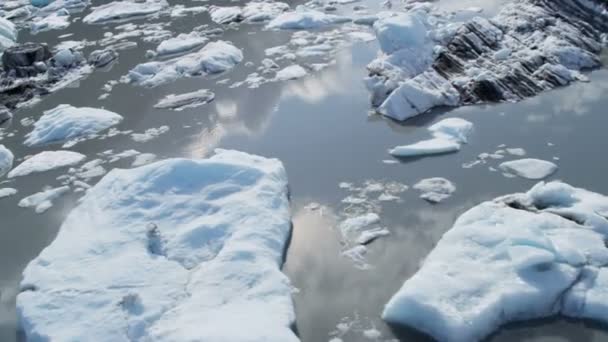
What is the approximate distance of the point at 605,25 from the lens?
7840 mm

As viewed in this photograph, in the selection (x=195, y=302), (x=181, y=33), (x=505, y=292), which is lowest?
(x=181, y=33)

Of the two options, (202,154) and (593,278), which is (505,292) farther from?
(202,154)

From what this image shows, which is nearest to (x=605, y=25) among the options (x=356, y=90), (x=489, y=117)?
(x=489, y=117)

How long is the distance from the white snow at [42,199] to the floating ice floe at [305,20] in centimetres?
504

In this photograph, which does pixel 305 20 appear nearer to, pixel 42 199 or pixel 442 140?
pixel 442 140

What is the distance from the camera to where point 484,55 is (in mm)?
7285

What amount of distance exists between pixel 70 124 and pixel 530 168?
4846 mm

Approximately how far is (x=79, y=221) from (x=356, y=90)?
3.53m

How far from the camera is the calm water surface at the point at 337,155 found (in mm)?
4051

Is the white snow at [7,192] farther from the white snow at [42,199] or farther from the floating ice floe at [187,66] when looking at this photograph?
the floating ice floe at [187,66]

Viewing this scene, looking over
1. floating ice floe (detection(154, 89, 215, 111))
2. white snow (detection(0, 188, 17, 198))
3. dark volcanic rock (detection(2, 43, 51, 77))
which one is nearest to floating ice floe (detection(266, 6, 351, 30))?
floating ice floe (detection(154, 89, 215, 111))

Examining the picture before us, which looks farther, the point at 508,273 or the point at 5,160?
the point at 5,160

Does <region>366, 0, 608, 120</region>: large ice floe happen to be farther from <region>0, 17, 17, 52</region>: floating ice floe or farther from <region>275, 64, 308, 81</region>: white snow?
<region>0, 17, 17, 52</region>: floating ice floe

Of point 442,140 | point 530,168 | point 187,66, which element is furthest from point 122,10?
point 530,168
